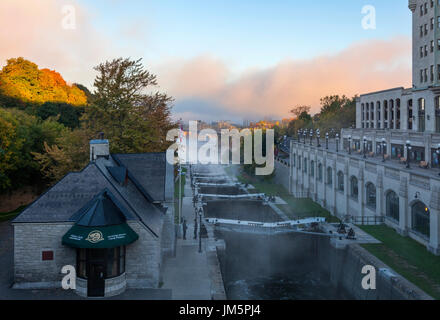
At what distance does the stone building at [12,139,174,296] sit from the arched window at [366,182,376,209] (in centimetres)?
2454

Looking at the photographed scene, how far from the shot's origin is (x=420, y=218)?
2961cm

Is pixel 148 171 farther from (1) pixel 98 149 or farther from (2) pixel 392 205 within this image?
(2) pixel 392 205

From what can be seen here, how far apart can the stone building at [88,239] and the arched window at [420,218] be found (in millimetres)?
19700

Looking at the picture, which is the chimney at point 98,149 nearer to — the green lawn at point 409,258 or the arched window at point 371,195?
the green lawn at point 409,258

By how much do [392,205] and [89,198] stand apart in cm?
2573

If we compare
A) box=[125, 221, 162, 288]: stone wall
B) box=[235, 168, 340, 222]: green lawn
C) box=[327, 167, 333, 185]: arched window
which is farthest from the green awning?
box=[327, 167, 333, 185]: arched window

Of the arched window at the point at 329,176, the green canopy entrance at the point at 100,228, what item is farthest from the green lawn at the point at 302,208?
the green canopy entrance at the point at 100,228

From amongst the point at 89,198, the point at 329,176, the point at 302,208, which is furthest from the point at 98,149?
the point at 329,176

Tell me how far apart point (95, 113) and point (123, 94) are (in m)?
3.31

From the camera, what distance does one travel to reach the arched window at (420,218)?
28734mm

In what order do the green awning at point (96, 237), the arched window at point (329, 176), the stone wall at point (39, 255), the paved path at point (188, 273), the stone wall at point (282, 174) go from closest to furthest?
the green awning at point (96, 237)
the stone wall at point (39, 255)
the paved path at point (188, 273)
the arched window at point (329, 176)
the stone wall at point (282, 174)

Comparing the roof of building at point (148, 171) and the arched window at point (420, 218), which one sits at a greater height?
the roof of building at point (148, 171)
